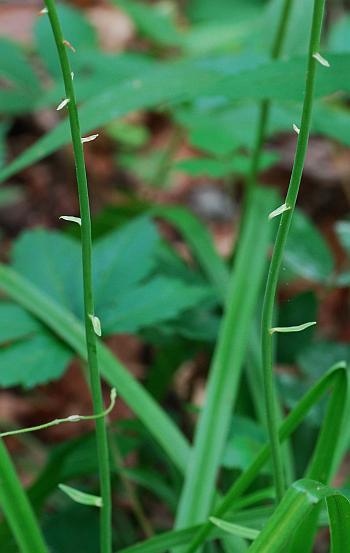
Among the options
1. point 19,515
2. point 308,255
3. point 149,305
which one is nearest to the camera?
point 19,515

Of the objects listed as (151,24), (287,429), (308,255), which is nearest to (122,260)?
(308,255)

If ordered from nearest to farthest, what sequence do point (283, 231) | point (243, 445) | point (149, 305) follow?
point (283, 231)
point (243, 445)
point (149, 305)

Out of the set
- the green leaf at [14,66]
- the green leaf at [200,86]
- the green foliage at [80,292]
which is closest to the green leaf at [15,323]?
the green foliage at [80,292]

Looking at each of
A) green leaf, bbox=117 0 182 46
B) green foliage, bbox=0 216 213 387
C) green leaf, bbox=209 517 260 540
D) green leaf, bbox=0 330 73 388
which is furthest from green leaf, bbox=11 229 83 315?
green leaf, bbox=117 0 182 46

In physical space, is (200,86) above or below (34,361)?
above

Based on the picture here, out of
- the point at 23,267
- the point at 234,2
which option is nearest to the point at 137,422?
the point at 23,267

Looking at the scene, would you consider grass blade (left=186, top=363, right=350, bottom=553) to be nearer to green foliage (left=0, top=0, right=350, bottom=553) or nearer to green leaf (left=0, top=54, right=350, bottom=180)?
green foliage (left=0, top=0, right=350, bottom=553)

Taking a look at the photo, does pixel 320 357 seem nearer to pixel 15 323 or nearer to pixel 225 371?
pixel 225 371
